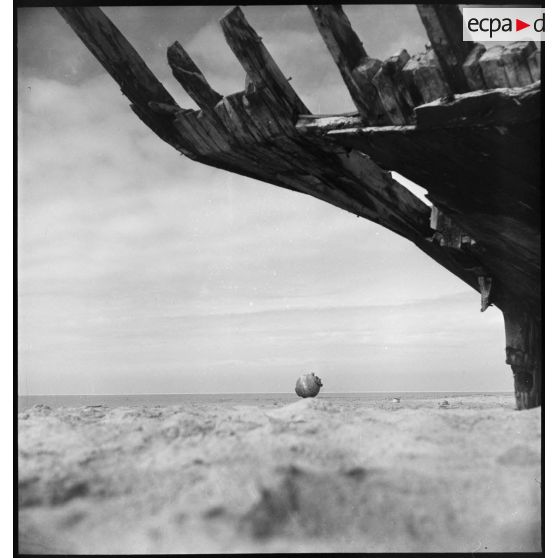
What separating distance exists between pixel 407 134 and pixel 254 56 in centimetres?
131

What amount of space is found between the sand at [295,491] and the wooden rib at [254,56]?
285cm

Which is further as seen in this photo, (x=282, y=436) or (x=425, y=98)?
(x=282, y=436)

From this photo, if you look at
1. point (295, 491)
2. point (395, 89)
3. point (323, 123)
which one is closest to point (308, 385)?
point (295, 491)

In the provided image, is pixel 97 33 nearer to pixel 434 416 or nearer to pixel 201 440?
pixel 201 440

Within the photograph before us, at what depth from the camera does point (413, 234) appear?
21.2ft

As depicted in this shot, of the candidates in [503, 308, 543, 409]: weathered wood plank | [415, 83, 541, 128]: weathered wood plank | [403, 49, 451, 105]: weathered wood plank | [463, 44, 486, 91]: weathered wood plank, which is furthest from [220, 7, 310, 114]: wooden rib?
[503, 308, 543, 409]: weathered wood plank

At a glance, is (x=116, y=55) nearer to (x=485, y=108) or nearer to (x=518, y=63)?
(x=485, y=108)

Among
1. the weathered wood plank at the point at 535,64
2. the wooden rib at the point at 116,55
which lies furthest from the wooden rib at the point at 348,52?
the wooden rib at the point at 116,55

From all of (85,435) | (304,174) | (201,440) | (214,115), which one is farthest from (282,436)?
(214,115)

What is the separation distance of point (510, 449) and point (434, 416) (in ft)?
2.29

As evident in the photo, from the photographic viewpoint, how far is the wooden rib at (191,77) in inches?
207

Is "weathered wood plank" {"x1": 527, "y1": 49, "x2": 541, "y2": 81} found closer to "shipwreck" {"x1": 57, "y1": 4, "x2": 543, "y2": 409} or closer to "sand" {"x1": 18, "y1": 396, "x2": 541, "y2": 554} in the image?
"shipwreck" {"x1": 57, "y1": 4, "x2": 543, "y2": 409}

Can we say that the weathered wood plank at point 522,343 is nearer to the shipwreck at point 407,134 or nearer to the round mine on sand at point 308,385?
the shipwreck at point 407,134

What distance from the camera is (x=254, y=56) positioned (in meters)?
4.85
